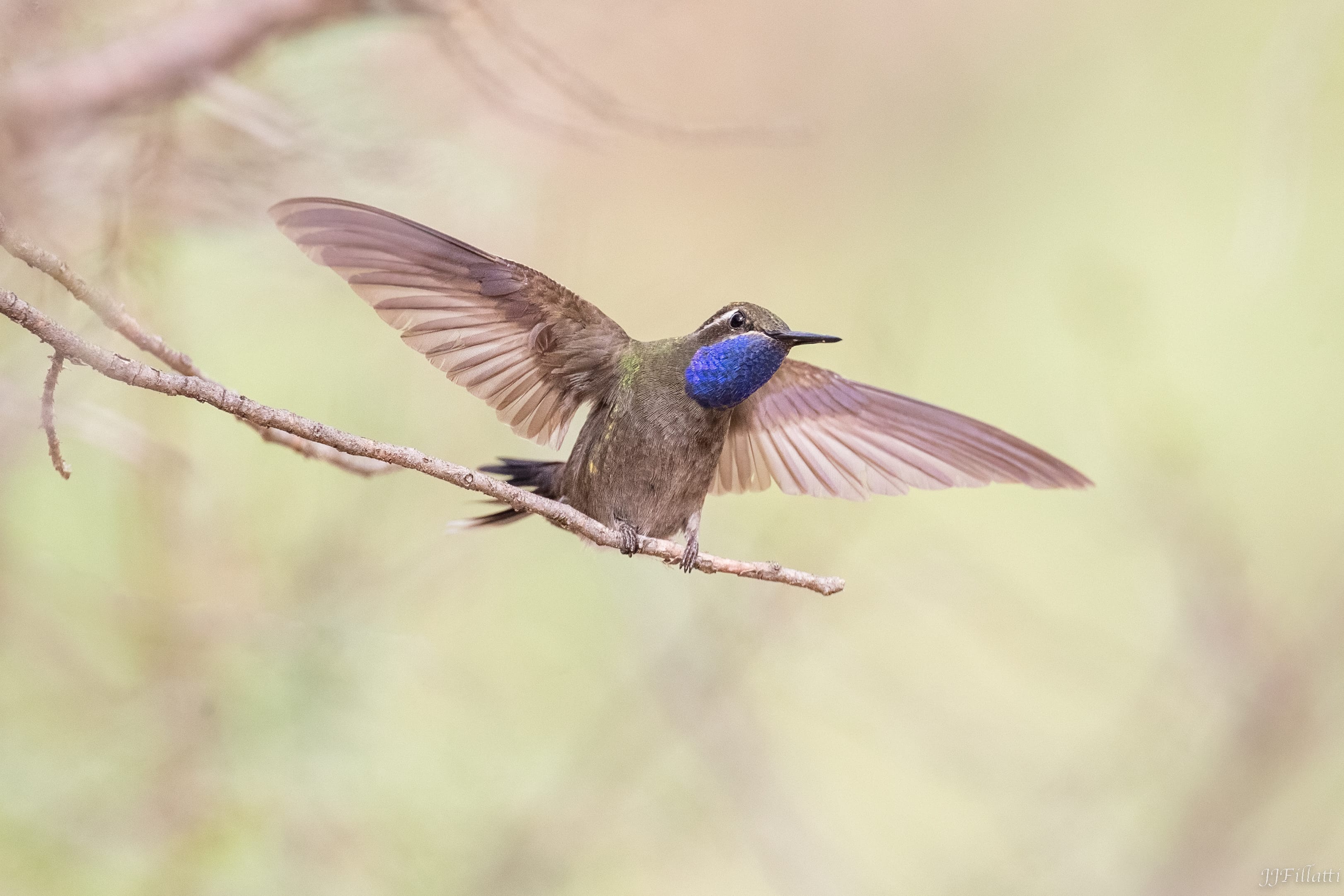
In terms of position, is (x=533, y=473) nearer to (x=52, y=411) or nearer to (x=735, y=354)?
(x=735, y=354)

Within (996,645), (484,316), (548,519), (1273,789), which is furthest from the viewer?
(996,645)

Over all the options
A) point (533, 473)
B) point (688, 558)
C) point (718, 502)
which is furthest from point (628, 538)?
point (718, 502)

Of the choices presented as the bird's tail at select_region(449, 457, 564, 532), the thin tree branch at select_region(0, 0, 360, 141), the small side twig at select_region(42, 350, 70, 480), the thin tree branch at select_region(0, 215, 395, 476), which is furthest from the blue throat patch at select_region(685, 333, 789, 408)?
the thin tree branch at select_region(0, 0, 360, 141)

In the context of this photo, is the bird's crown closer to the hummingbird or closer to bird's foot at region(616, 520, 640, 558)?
the hummingbird

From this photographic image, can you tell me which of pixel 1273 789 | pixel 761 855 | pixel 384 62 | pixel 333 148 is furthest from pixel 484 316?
pixel 1273 789

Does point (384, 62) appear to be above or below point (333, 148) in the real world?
above

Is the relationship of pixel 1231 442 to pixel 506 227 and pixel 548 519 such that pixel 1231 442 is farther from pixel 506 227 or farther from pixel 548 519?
pixel 548 519

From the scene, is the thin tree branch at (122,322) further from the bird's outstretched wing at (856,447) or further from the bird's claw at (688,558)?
the bird's outstretched wing at (856,447)
